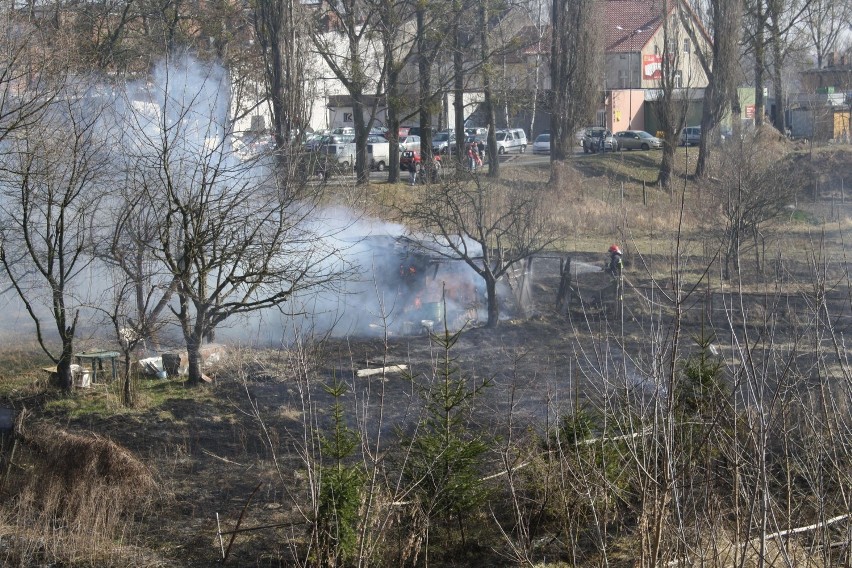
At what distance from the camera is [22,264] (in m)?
12.4

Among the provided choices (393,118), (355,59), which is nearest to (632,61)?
(393,118)

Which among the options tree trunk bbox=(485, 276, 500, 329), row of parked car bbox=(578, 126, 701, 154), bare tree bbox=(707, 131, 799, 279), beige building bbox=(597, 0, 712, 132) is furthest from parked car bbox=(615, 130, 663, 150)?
tree trunk bbox=(485, 276, 500, 329)

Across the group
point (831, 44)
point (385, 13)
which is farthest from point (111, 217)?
point (831, 44)

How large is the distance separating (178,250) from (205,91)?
296 centimetres

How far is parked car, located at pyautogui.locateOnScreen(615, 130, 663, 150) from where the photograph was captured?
40.5 m

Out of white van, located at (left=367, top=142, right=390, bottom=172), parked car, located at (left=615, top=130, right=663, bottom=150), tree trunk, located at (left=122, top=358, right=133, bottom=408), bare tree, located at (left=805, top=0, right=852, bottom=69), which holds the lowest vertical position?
tree trunk, located at (left=122, top=358, right=133, bottom=408)

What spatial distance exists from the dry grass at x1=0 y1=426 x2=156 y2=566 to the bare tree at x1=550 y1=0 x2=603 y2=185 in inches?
911

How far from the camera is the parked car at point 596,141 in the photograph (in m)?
40.0

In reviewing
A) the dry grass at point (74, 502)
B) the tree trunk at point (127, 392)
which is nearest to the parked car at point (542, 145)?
the tree trunk at point (127, 392)

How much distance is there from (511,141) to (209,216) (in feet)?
107

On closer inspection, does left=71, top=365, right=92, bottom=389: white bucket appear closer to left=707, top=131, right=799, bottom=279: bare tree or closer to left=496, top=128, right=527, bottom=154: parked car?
left=707, top=131, right=799, bottom=279: bare tree

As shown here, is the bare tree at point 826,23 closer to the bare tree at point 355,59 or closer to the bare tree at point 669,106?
the bare tree at point 669,106

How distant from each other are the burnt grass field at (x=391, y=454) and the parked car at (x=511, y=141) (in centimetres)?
2787

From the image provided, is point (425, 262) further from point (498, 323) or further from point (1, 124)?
point (1, 124)
